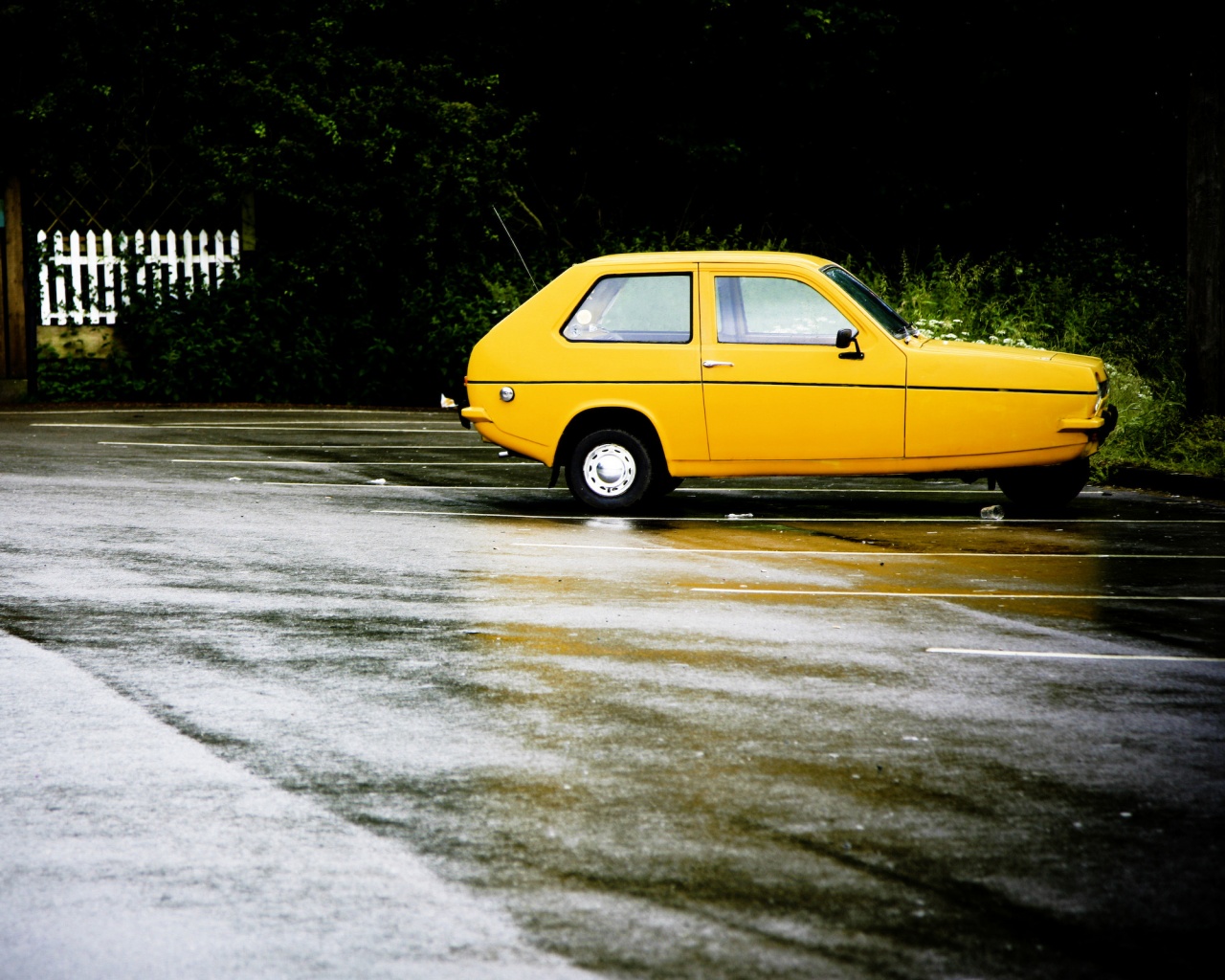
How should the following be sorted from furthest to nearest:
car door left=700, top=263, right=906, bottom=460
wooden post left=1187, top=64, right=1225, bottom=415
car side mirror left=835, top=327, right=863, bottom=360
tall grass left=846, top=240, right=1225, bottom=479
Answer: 1. tall grass left=846, top=240, right=1225, bottom=479
2. wooden post left=1187, top=64, right=1225, bottom=415
3. car door left=700, top=263, right=906, bottom=460
4. car side mirror left=835, top=327, right=863, bottom=360

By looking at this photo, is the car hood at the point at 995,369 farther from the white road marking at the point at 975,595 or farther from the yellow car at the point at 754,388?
the white road marking at the point at 975,595

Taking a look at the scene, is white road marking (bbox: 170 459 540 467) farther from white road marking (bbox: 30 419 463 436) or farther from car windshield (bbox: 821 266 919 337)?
car windshield (bbox: 821 266 919 337)

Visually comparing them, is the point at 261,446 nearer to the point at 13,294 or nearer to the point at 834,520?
the point at 13,294

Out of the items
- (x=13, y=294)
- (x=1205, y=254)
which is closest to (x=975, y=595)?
(x=1205, y=254)

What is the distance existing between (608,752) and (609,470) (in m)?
6.50

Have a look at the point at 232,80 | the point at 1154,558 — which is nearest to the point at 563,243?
the point at 232,80

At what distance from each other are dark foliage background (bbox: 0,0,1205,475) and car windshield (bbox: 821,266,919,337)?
6317 mm

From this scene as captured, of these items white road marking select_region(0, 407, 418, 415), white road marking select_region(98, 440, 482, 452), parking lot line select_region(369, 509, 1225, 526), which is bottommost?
parking lot line select_region(369, 509, 1225, 526)

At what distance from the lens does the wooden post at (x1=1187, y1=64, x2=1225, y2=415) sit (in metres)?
14.0

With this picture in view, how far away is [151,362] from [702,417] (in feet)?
41.4

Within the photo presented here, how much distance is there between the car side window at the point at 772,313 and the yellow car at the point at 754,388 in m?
0.01

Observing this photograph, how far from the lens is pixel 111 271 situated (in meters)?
22.5

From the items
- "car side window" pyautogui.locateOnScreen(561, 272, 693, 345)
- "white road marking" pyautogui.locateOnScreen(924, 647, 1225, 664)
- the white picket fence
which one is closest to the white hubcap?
"car side window" pyautogui.locateOnScreen(561, 272, 693, 345)

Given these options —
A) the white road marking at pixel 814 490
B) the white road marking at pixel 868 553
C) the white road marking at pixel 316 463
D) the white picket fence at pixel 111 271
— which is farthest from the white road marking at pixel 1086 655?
the white picket fence at pixel 111 271
